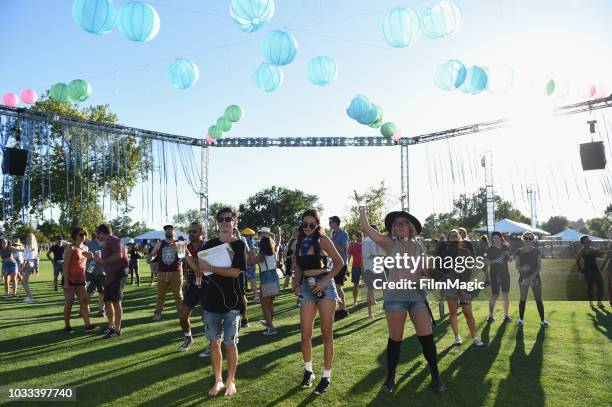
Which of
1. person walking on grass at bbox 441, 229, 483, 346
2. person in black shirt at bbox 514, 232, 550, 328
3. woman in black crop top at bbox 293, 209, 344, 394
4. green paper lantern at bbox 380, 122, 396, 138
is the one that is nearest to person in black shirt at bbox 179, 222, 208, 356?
woman in black crop top at bbox 293, 209, 344, 394

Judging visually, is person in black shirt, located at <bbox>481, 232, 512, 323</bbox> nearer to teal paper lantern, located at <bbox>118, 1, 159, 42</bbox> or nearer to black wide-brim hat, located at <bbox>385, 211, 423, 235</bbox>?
black wide-brim hat, located at <bbox>385, 211, 423, 235</bbox>

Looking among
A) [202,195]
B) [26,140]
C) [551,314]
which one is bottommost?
[551,314]

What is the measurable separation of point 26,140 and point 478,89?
1592 cm

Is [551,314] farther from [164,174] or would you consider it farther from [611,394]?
[164,174]

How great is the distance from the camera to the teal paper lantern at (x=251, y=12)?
8.66m

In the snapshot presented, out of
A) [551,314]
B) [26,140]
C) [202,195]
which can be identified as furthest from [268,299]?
[202,195]

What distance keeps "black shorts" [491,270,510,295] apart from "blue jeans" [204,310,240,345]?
6.24 metres

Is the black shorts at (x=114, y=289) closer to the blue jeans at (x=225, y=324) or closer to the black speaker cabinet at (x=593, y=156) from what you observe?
the blue jeans at (x=225, y=324)

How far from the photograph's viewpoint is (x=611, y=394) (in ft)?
14.5

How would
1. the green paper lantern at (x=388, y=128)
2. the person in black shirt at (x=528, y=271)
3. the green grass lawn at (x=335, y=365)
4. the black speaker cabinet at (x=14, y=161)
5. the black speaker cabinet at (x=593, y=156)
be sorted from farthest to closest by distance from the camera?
the green paper lantern at (x=388, y=128) → the black speaker cabinet at (x=14, y=161) → the black speaker cabinet at (x=593, y=156) → the person in black shirt at (x=528, y=271) → the green grass lawn at (x=335, y=365)

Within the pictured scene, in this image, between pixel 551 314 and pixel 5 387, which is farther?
pixel 551 314

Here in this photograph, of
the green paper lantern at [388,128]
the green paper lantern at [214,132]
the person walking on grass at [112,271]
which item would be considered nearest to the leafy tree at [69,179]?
the green paper lantern at [214,132]

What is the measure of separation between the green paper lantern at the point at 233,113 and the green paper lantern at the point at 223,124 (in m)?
0.42

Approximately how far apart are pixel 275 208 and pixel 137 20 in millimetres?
72035
